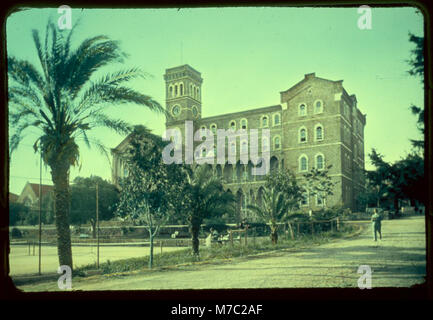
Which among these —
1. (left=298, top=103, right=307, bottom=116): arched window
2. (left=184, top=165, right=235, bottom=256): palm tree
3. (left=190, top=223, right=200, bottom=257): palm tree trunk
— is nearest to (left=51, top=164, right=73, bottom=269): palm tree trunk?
(left=184, top=165, right=235, bottom=256): palm tree

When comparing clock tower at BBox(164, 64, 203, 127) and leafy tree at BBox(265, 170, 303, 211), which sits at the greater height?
clock tower at BBox(164, 64, 203, 127)

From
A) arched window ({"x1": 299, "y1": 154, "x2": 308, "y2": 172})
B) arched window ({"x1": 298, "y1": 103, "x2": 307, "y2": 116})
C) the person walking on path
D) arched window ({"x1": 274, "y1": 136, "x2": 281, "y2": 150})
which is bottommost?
the person walking on path

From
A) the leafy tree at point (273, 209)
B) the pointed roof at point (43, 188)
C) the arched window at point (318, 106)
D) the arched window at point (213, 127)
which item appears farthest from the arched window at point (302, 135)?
the pointed roof at point (43, 188)

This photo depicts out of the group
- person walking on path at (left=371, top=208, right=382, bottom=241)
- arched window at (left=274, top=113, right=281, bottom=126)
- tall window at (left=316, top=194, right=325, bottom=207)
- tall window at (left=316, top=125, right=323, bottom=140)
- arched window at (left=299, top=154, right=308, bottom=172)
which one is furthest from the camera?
tall window at (left=316, top=194, right=325, bottom=207)

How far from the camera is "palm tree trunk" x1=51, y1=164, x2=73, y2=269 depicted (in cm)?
757

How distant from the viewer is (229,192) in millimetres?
11516

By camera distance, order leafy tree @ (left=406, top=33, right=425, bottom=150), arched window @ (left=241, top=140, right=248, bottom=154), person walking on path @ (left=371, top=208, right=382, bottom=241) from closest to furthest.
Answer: leafy tree @ (left=406, top=33, right=425, bottom=150) → person walking on path @ (left=371, top=208, right=382, bottom=241) → arched window @ (left=241, top=140, right=248, bottom=154)

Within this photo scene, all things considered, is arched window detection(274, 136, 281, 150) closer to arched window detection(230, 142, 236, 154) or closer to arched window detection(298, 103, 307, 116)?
arched window detection(298, 103, 307, 116)

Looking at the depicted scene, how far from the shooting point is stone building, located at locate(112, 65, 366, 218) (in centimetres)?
887

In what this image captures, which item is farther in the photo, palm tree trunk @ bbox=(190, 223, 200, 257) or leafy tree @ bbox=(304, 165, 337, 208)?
leafy tree @ bbox=(304, 165, 337, 208)

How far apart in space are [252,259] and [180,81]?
509 centimetres

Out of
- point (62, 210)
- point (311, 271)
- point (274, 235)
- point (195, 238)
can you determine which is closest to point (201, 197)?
point (195, 238)

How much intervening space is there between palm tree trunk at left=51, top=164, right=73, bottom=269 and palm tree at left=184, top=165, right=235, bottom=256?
3.70m
